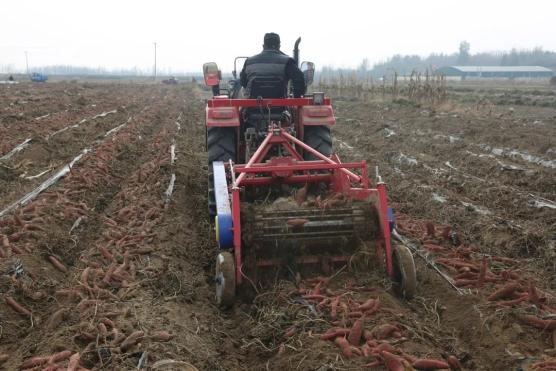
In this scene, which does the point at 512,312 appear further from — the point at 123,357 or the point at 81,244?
the point at 81,244

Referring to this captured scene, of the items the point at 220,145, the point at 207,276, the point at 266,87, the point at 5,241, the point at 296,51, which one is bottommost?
the point at 207,276

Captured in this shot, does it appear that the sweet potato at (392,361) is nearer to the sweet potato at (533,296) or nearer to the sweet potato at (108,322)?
the sweet potato at (533,296)

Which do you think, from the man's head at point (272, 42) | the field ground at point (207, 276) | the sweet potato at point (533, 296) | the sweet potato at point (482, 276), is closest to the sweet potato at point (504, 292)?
the field ground at point (207, 276)

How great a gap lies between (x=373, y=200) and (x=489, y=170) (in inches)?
242

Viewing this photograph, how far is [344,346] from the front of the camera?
144 inches

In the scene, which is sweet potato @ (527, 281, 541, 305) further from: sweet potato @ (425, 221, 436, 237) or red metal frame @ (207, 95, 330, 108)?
red metal frame @ (207, 95, 330, 108)

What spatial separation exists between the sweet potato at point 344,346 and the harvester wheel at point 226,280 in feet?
3.90

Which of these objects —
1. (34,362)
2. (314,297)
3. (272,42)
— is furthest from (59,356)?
(272,42)

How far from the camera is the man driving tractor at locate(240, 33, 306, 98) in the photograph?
7.21m

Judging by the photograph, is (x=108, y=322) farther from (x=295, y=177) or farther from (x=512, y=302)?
(x=512, y=302)

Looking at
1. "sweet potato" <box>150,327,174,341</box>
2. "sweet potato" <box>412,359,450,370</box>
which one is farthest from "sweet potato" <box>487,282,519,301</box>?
"sweet potato" <box>150,327,174,341</box>

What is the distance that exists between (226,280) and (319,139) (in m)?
3.44

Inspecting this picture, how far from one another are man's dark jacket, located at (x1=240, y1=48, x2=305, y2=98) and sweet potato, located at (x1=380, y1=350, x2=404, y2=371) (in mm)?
4750

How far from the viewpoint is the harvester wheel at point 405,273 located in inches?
185
